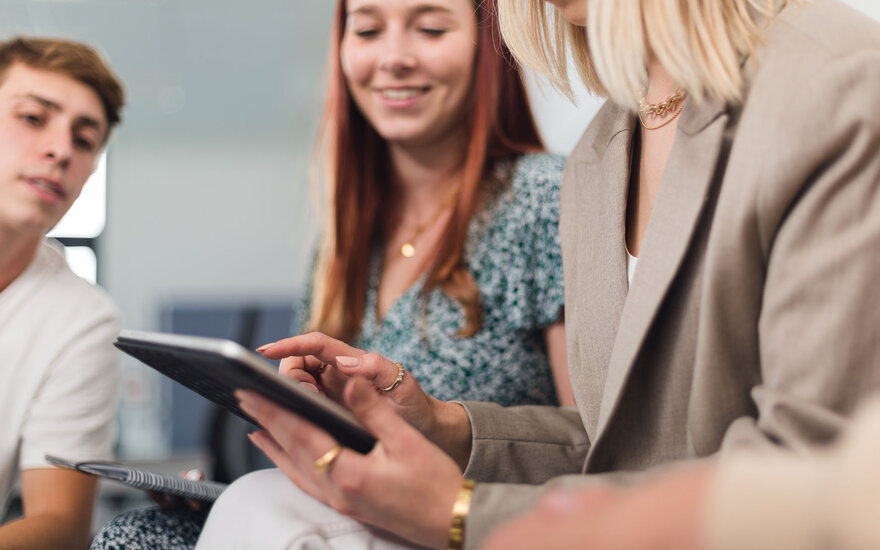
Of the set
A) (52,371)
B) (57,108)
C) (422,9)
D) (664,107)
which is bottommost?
(52,371)

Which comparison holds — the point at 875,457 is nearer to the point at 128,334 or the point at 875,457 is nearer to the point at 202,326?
the point at 128,334

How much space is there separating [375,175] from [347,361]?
97 cm

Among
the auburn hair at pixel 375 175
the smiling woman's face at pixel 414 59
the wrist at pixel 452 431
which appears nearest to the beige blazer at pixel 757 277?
the wrist at pixel 452 431

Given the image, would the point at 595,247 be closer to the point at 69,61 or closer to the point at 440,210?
the point at 440,210

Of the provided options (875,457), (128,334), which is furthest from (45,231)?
(875,457)

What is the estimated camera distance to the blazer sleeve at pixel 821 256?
2.37ft

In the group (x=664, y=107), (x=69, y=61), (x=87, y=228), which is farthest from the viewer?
(x=87, y=228)

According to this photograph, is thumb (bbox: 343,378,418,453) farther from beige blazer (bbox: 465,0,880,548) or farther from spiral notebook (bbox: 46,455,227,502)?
spiral notebook (bbox: 46,455,227,502)

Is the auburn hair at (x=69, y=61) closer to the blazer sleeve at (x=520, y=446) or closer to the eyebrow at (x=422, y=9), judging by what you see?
the eyebrow at (x=422, y=9)

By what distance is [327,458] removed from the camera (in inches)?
32.3

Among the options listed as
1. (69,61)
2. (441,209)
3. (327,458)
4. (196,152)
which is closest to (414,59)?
(441,209)

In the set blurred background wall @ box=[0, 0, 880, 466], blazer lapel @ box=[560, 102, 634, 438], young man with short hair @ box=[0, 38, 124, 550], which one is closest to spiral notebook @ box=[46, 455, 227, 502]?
young man with short hair @ box=[0, 38, 124, 550]

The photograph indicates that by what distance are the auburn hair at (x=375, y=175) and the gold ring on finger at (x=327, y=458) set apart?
85cm

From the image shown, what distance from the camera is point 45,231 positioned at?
1635mm
